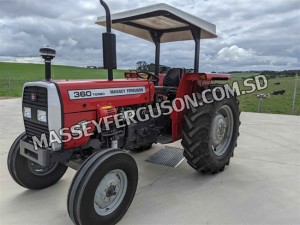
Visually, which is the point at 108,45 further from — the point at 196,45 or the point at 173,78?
the point at 173,78

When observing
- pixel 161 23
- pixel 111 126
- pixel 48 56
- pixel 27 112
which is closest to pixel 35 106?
pixel 27 112

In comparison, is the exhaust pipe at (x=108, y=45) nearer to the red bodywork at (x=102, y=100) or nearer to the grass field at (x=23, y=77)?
the red bodywork at (x=102, y=100)

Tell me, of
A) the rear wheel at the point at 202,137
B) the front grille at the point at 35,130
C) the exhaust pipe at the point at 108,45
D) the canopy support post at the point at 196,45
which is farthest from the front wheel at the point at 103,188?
the canopy support post at the point at 196,45

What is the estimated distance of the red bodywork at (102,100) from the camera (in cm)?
281

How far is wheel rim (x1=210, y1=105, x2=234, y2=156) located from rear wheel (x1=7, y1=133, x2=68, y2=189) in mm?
2105

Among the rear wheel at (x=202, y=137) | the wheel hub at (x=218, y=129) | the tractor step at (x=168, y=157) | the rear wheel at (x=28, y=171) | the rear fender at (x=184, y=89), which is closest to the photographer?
the rear wheel at (x=28, y=171)

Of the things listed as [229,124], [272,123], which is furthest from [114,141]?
[272,123]

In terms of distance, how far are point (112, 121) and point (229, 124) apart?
206 cm

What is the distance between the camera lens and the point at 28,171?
337cm

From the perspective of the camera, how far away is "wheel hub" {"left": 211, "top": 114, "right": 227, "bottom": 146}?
4.06 metres

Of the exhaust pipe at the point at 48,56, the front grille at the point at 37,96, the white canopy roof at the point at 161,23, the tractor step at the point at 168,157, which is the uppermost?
the white canopy roof at the point at 161,23

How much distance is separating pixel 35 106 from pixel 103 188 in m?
1.08

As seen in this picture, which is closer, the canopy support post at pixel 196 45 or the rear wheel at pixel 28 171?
the rear wheel at pixel 28 171

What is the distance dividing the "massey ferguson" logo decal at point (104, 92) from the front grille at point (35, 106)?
27 cm
